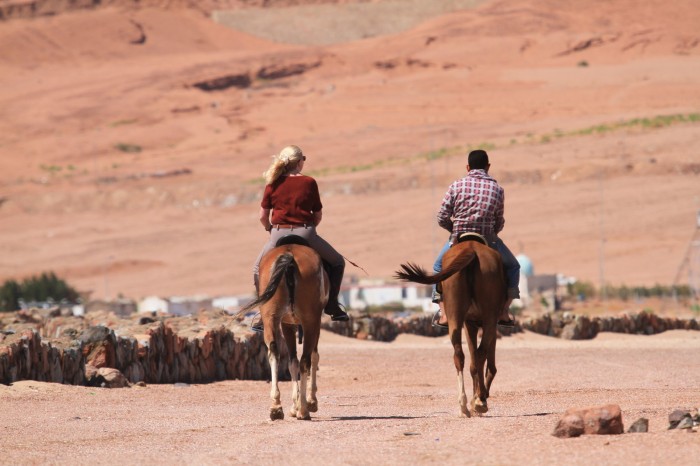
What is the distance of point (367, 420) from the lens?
11539mm

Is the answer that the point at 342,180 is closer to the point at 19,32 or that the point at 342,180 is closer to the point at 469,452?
the point at 19,32

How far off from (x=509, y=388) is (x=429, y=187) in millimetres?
77405

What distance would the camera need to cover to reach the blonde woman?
12.0 m

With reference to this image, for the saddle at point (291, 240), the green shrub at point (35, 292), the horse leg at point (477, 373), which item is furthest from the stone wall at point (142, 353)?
the green shrub at point (35, 292)

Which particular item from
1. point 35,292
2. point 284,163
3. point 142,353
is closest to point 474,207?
point 284,163

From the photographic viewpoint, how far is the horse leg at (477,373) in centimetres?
1162

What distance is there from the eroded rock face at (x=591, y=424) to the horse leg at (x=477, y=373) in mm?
2572

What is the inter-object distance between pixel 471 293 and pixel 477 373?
66 centimetres

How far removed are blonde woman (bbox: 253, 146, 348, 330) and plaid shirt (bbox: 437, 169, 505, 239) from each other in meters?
0.97

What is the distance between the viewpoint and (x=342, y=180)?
99125 mm

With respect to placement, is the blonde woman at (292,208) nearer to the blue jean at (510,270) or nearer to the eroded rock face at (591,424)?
the blue jean at (510,270)

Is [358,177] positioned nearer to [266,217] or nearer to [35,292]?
[35,292]

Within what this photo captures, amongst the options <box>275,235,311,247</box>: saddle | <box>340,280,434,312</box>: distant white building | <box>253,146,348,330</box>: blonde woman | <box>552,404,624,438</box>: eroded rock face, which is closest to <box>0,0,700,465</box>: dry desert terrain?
<box>552,404,624,438</box>: eroded rock face

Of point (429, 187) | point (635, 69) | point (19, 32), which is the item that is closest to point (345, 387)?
point (429, 187)
